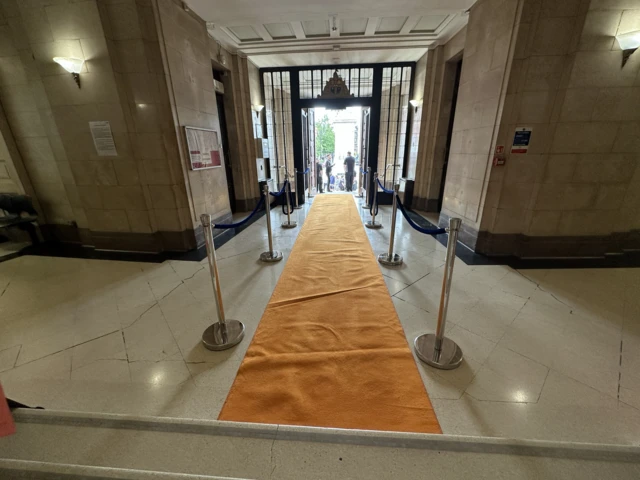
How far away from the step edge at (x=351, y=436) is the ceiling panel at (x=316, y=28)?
6404 millimetres

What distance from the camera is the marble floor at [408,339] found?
162 cm

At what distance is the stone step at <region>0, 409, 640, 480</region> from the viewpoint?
1.10 m

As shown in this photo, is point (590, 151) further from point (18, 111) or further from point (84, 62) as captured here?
point (18, 111)

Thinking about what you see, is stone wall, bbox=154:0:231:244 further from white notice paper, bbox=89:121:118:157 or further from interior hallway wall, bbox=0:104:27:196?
interior hallway wall, bbox=0:104:27:196

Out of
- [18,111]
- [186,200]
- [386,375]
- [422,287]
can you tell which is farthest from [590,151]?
[18,111]

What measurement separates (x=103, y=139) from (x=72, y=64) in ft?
3.02

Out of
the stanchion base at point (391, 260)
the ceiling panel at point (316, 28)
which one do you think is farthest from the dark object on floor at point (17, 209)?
the ceiling panel at point (316, 28)

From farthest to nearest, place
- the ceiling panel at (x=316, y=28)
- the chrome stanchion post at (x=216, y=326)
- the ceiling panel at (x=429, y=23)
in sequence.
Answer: the ceiling panel at (x=316, y=28) < the ceiling panel at (x=429, y=23) < the chrome stanchion post at (x=216, y=326)

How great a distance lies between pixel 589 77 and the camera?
10.1 feet

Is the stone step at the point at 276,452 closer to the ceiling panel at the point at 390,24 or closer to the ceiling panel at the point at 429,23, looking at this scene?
the ceiling panel at the point at 429,23

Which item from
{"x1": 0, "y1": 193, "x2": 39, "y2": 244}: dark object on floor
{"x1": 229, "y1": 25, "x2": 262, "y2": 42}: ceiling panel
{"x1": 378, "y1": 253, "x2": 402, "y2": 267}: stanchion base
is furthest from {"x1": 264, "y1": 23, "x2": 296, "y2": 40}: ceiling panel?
{"x1": 0, "y1": 193, "x2": 39, "y2": 244}: dark object on floor

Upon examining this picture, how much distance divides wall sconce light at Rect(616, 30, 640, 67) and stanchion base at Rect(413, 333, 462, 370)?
3941 mm

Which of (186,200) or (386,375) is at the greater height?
(186,200)

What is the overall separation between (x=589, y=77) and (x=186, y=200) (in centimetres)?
561
